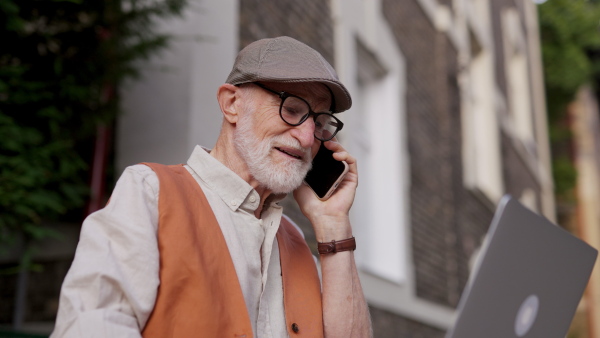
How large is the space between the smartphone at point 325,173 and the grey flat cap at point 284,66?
23 cm

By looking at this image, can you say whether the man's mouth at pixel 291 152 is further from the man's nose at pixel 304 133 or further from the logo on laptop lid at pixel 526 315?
the logo on laptop lid at pixel 526 315

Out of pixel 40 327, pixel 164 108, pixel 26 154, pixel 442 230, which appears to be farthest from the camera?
pixel 442 230

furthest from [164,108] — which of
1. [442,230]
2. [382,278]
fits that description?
[442,230]

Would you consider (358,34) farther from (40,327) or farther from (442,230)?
(40,327)

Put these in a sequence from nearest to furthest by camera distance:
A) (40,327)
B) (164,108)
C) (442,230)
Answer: (40,327)
(164,108)
(442,230)

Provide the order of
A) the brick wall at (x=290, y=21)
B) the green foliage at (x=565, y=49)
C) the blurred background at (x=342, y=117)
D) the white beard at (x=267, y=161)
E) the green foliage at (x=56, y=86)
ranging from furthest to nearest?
1. the green foliage at (x=565, y=49)
2. the brick wall at (x=290, y=21)
3. the blurred background at (x=342, y=117)
4. the green foliage at (x=56, y=86)
5. the white beard at (x=267, y=161)

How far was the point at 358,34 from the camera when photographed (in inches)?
261

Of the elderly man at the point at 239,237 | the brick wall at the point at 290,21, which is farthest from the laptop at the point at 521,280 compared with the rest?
the brick wall at the point at 290,21

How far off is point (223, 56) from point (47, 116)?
48.6 inches

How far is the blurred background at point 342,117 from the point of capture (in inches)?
129

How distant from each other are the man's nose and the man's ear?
0.18 m

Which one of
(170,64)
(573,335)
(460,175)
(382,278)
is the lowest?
(573,335)

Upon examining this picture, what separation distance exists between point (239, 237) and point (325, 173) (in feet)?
1.43

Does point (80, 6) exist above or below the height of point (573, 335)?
above
